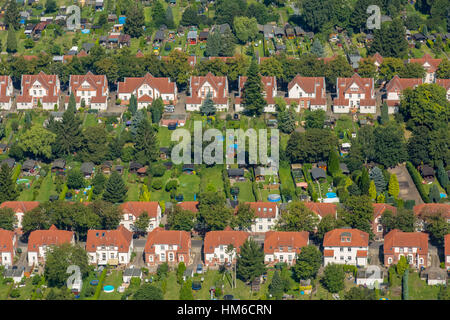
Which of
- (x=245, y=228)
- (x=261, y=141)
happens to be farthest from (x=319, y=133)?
(x=245, y=228)

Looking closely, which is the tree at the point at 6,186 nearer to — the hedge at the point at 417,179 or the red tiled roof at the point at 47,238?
the red tiled roof at the point at 47,238

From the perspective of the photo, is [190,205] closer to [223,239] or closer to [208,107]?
[223,239]

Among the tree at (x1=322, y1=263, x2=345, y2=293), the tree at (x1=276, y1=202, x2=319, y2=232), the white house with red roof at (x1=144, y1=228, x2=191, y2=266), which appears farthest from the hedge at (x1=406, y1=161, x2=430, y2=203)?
the white house with red roof at (x1=144, y1=228, x2=191, y2=266)


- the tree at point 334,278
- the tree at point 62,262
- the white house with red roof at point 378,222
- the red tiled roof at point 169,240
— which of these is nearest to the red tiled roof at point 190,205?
the red tiled roof at point 169,240

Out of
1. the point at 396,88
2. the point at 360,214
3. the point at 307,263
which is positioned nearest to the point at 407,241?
the point at 360,214

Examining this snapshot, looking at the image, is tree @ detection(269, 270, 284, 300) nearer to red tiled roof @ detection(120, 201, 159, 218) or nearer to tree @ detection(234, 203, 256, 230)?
tree @ detection(234, 203, 256, 230)

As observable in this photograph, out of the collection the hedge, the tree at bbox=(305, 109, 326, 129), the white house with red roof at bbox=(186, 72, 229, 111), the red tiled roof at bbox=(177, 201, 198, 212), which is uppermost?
the red tiled roof at bbox=(177, 201, 198, 212)
